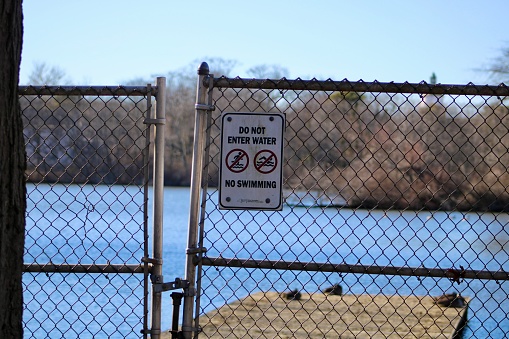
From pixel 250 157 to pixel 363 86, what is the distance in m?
0.80

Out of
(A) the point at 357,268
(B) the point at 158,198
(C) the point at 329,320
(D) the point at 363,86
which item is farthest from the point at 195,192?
(C) the point at 329,320

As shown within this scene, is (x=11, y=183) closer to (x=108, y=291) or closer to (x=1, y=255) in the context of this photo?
(x=1, y=255)

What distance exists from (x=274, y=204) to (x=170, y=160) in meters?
47.3

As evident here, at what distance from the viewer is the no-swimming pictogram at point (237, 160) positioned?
4922 millimetres

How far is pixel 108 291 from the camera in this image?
45.1ft

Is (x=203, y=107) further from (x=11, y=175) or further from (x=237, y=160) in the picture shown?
(x=11, y=175)

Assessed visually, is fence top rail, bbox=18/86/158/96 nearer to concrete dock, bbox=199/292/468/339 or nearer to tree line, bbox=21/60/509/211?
tree line, bbox=21/60/509/211

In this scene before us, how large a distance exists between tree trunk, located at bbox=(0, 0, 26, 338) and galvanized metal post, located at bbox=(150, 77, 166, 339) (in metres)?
1.16

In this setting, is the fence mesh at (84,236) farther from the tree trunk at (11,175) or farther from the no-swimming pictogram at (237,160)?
the tree trunk at (11,175)

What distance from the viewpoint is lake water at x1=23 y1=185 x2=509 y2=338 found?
6.46m

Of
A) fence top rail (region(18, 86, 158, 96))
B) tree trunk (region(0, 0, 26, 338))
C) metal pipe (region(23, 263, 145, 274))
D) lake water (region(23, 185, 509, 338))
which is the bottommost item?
lake water (region(23, 185, 509, 338))

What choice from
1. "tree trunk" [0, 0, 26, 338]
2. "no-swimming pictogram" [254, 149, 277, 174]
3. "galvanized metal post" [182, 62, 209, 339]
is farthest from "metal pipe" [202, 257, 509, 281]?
Result: "tree trunk" [0, 0, 26, 338]

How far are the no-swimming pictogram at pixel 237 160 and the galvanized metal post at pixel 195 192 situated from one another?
0.55 feet

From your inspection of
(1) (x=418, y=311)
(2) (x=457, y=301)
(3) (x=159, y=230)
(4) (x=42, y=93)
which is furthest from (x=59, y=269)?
(2) (x=457, y=301)
